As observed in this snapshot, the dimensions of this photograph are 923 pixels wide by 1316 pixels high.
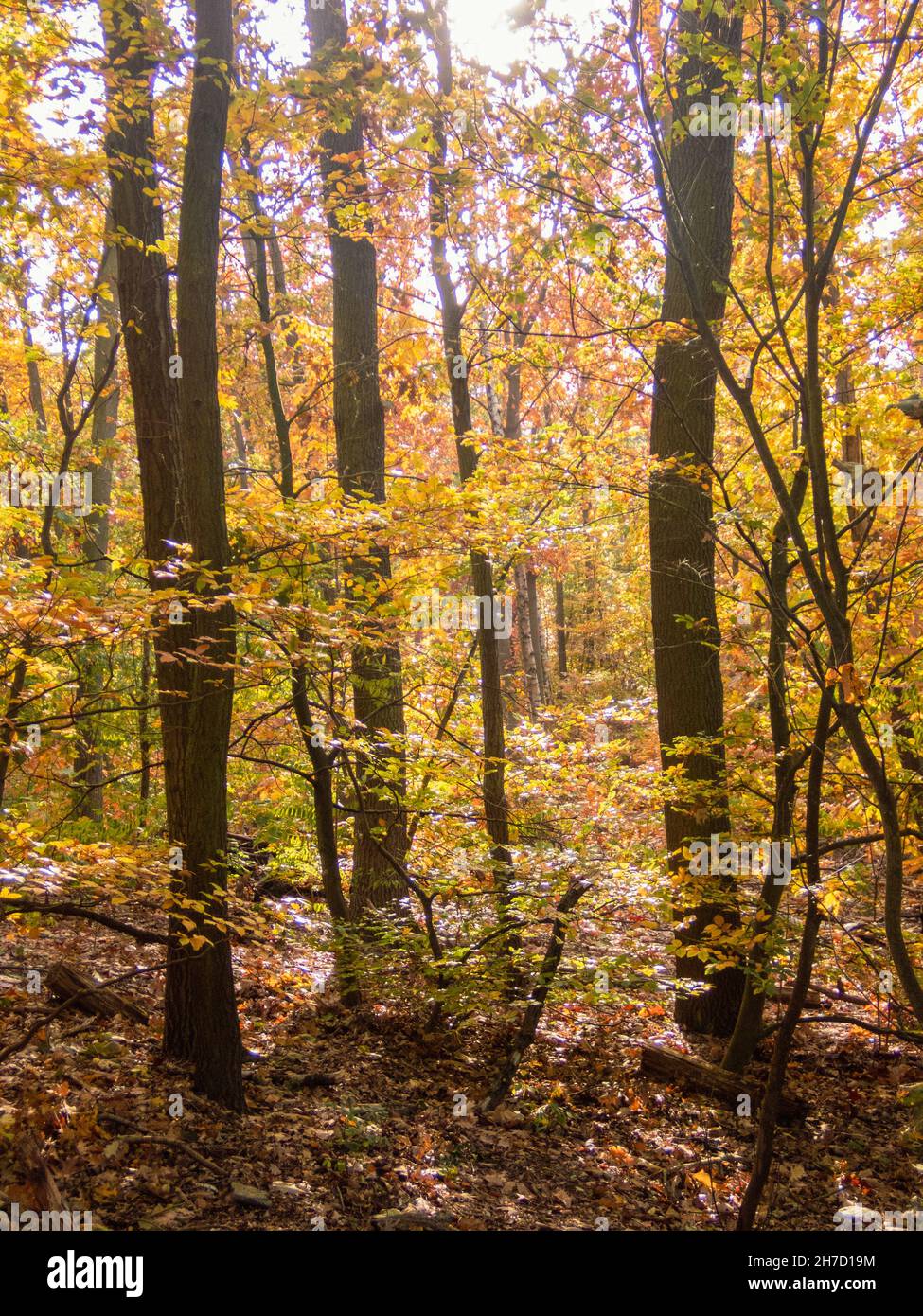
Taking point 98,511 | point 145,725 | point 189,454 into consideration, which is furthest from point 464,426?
point 145,725

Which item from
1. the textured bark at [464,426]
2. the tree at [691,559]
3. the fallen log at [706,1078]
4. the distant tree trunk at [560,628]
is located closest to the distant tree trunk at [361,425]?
the textured bark at [464,426]

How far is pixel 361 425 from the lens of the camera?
773 centimetres

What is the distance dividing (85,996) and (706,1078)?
433cm

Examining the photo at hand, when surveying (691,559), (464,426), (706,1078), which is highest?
(464,426)

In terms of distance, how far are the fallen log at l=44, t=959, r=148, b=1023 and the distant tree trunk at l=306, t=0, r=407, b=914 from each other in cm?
208

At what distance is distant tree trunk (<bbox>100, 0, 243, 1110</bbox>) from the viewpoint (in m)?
4.83

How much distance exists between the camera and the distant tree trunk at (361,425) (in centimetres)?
700

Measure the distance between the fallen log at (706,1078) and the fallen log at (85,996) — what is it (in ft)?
12.1

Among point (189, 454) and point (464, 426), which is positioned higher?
point (464, 426)

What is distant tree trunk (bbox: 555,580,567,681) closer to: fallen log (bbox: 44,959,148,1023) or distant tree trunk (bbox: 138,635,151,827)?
distant tree trunk (bbox: 138,635,151,827)

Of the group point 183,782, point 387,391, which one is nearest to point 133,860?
point 183,782

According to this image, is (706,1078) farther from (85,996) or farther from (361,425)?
(361,425)
